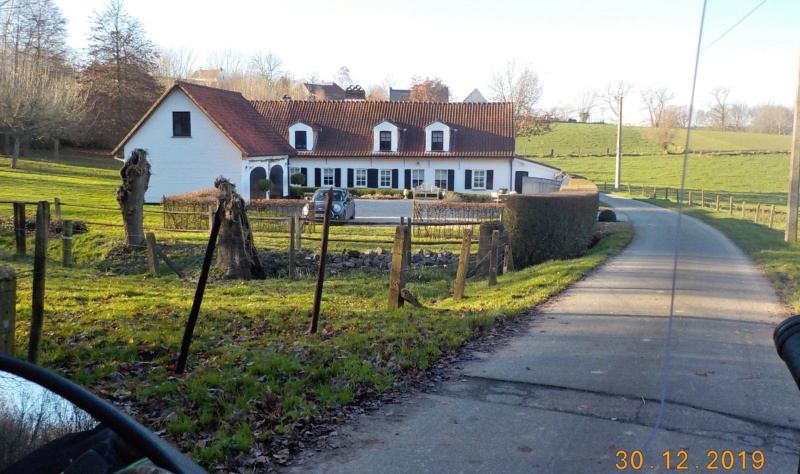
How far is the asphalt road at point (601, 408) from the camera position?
5.32 meters

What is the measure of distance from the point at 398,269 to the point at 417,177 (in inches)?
1634

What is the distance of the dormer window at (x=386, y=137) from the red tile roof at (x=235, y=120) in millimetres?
8017

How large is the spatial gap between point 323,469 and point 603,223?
27.8m

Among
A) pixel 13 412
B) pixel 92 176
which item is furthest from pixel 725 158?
pixel 92 176

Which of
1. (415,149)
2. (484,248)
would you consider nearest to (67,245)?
(484,248)

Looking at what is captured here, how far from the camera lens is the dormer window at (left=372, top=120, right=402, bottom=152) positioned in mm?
52531

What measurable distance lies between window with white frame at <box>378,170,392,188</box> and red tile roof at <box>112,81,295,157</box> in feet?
26.5

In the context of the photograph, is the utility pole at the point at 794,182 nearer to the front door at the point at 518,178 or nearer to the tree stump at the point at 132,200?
the tree stump at the point at 132,200

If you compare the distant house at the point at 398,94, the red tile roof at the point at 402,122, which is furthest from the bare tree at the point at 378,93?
the red tile roof at the point at 402,122

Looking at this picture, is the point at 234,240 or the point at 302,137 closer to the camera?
the point at 234,240

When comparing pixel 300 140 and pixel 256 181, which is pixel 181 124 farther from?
pixel 300 140

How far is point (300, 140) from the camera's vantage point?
53250 millimetres

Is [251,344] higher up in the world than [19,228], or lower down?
lower down

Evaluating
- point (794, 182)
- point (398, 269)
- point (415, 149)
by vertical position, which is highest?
point (415, 149)
